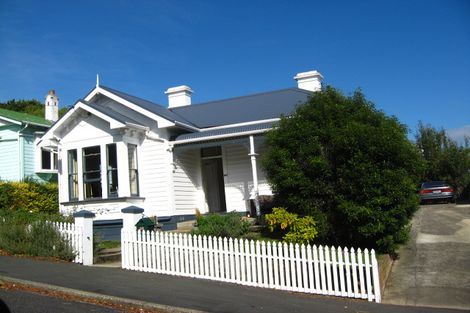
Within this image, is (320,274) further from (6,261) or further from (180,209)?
(180,209)

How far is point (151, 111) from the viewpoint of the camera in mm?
16828

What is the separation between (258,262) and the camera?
9.51 metres

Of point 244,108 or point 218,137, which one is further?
point 244,108

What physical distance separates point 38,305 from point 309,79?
620 inches

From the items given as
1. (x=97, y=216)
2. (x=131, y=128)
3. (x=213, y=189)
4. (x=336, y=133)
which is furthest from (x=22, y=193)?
(x=336, y=133)

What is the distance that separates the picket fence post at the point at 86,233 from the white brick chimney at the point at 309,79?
12.2 metres

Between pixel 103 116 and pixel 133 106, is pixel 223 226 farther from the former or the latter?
pixel 133 106

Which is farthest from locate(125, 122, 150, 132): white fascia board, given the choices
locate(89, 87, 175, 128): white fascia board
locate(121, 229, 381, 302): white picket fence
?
locate(121, 229, 381, 302): white picket fence

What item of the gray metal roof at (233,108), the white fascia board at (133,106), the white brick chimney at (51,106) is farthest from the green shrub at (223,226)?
the white brick chimney at (51,106)

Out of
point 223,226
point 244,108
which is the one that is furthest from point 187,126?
point 223,226

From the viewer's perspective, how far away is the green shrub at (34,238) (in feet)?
37.1

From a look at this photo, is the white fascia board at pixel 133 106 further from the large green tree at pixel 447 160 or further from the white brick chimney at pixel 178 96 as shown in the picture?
the large green tree at pixel 447 160

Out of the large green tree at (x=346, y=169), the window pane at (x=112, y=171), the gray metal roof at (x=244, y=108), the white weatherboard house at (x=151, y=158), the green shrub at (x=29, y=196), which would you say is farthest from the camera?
the gray metal roof at (x=244, y=108)

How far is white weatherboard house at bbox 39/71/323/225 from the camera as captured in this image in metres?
16.0
